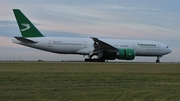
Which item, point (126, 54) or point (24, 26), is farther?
point (24, 26)

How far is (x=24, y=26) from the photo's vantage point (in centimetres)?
3656

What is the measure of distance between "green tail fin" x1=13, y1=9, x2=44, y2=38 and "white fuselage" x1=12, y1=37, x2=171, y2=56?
38.7 inches

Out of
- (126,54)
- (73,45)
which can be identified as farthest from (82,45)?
(126,54)

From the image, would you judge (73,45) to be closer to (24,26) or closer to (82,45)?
(82,45)

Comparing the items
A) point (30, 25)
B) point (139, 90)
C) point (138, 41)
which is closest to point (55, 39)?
point (30, 25)

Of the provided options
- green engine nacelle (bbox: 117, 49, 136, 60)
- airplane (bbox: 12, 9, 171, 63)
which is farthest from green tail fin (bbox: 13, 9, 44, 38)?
green engine nacelle (bbox: 117, 49, 136, 60)

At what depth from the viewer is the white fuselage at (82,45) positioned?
36312 mm

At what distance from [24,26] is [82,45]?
7.20 metres

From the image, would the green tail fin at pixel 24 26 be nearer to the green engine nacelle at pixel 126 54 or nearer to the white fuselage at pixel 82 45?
the white fuselage at pixel 82 45

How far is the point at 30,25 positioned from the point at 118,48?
1091 cm

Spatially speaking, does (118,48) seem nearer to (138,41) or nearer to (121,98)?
(138,41)

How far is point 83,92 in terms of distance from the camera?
9344 millimetres

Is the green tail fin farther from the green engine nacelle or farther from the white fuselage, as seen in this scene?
the green engine nacelle

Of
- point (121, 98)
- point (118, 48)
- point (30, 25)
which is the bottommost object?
point (121, 98)
